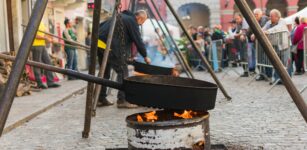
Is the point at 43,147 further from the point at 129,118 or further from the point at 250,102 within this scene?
the point at 250,102

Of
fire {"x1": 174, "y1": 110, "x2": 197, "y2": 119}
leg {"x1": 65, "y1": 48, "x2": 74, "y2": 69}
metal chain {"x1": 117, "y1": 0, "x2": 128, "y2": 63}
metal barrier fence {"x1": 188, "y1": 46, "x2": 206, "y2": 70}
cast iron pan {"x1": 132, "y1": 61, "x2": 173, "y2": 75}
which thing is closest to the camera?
fire {"x1": 174, "y1": 110, "x2": 197, "y2": 119}

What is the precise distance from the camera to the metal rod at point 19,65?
292 cm

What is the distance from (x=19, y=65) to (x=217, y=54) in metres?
17.3

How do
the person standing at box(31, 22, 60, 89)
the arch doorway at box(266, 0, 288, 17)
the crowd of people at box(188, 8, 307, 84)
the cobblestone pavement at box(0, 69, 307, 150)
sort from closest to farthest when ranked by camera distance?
1. the cobblestone pavement at box(0, 69, 307, 150)
2. the crowd of people at box(188, 8, 307, 84)
3. the person standing at box(31, 22, 60, 89)
4. the arch doorway at box(266, 0, 288, 17)

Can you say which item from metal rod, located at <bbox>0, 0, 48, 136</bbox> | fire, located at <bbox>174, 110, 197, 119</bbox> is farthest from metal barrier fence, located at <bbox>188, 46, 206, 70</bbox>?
metal rod, located at <bbox>0, 0, 48, 136</bbox>

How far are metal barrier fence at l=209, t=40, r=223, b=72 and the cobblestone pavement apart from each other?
9571 millimetres

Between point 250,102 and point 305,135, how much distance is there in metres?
3.70

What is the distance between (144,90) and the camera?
3.83 metres

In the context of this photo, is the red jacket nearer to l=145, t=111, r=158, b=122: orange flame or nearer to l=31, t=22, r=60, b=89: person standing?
l=31, t=22, r=60, b=89: person standing

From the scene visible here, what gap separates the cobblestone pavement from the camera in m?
5.96

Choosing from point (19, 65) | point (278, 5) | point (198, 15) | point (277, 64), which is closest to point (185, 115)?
point (277, 64)

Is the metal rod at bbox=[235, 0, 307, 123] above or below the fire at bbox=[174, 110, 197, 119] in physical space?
above

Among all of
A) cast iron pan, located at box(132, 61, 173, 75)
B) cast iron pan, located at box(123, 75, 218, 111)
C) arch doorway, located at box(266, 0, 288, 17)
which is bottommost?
cast iron pan, located at box(132, 61, 173, 75)

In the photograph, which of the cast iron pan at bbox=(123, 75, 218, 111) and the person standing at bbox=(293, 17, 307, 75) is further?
the person standing at bbox=(293, 17, 307, 75)
